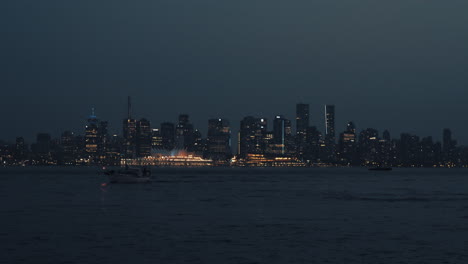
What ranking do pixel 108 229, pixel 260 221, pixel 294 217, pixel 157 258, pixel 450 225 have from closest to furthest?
1. pixel 157 258
2. pixel 108 229
3. pixel 450 225
4. pixel 260 221
5. pixel 294 217

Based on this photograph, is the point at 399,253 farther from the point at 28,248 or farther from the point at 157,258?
the point at 28,248

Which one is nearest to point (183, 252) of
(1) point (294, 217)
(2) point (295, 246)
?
(2) point (295, 246)

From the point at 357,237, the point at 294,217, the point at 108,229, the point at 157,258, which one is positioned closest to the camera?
the point at 157,258

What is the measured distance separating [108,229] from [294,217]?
59.3 feet

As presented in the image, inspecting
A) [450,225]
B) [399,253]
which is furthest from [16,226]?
[450,225]

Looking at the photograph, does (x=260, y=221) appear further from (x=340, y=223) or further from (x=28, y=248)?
(x=28, y=248)

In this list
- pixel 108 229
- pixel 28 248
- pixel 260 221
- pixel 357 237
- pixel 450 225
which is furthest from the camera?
pixel 260 221

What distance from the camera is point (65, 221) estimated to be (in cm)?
5653

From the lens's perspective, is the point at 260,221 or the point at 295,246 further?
the point at 260,221

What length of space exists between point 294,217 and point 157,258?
87.1ft

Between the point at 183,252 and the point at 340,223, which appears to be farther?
the point at 340,223

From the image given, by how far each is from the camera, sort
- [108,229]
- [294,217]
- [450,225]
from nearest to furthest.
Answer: [108,229] → [450,225] → [294,217]

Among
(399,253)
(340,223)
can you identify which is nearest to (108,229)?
(340,223)

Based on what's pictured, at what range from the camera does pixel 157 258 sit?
121ft
